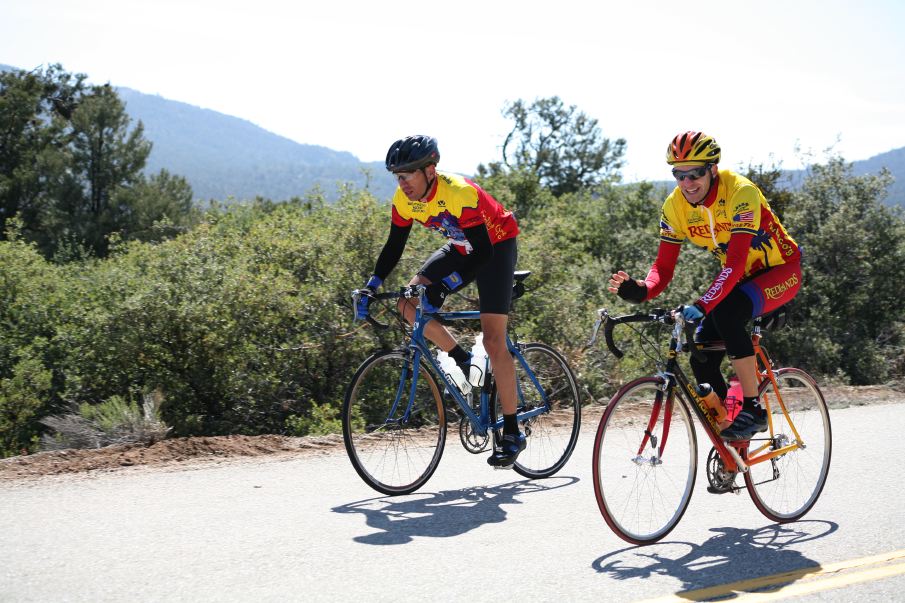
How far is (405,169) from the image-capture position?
5547mm

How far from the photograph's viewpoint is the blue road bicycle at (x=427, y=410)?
18.7ft

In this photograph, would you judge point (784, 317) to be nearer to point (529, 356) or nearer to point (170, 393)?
point (529, 356)

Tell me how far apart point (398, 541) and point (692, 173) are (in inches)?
110

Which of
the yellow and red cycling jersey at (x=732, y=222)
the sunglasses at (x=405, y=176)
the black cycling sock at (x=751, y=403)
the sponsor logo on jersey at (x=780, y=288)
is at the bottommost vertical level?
the black cycling sock at (x=751, y=403)

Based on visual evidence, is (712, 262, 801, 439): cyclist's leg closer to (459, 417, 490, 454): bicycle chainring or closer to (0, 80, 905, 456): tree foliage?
(459, 417, 490, 454): bicycle chainring

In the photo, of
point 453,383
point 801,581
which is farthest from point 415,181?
point 801,581

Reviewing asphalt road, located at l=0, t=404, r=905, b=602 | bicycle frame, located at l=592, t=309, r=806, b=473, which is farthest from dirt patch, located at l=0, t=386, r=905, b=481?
bicycle frame, located at l=592, t=309, r=806, b=473

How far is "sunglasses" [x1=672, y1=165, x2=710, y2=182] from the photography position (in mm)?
4918

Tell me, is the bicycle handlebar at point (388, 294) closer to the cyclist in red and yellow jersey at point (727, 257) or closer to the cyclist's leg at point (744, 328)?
the cyclist in red and yellow jersey at point (727, 257)

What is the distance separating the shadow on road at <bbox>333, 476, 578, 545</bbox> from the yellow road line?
1466 millimetres

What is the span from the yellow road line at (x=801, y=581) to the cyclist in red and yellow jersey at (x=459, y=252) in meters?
1.99

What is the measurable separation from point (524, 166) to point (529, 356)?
81.9ft

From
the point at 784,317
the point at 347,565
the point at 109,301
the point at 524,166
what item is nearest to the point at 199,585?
the point at 347,565

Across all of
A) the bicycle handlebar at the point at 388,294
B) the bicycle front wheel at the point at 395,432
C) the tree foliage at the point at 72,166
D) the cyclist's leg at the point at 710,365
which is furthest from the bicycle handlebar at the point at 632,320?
the tree foliage at the point at 72,166
